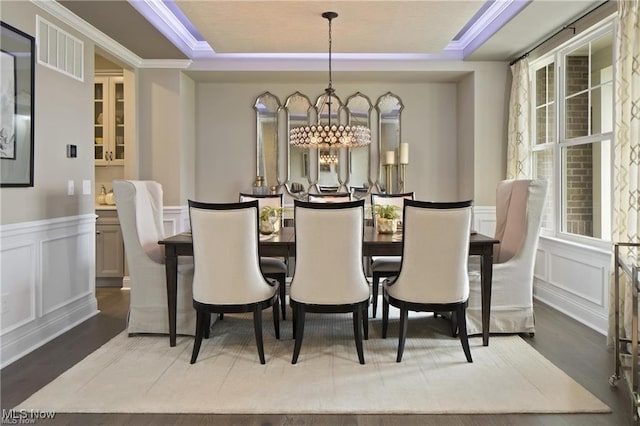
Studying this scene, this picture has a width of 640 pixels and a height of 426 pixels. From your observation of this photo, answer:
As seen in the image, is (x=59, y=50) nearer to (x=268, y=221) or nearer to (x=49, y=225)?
(x=49, y=225)

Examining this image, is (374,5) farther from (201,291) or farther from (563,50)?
(201,291)

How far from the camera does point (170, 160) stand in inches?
203

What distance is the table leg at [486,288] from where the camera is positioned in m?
3.12

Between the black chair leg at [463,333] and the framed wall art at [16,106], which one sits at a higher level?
the framed wall art at [16,106]

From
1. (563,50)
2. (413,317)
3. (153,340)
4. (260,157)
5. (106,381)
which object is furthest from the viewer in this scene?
(260,157)

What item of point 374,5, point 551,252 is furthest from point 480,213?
Result: point 374,5

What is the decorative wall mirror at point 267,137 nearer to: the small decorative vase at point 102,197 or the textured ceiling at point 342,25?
the textured ceiling at point 342,25

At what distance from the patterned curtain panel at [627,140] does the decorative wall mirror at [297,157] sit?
3.35m

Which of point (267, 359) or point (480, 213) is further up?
point (480, 213)

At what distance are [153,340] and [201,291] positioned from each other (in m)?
0.74

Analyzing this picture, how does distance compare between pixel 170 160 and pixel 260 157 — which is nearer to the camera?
pixel 170 160

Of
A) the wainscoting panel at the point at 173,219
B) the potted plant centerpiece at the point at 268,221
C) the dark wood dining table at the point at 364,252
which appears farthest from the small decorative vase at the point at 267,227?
the wainscoting panel at the point at 173,219

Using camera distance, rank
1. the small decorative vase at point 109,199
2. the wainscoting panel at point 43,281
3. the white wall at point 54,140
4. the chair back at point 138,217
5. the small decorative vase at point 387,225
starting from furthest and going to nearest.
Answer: the small decorative vase at point 109,199, the small decorative vase at point 387,225, the chair back at point 138,217, the white wall at point 54,140, the wainscoting panel at point 43,281

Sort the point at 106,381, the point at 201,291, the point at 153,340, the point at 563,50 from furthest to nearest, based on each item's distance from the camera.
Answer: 1. the point at 563,50
2. the point at 153,340
3. the point at 201,291
4. the point at 106,381
